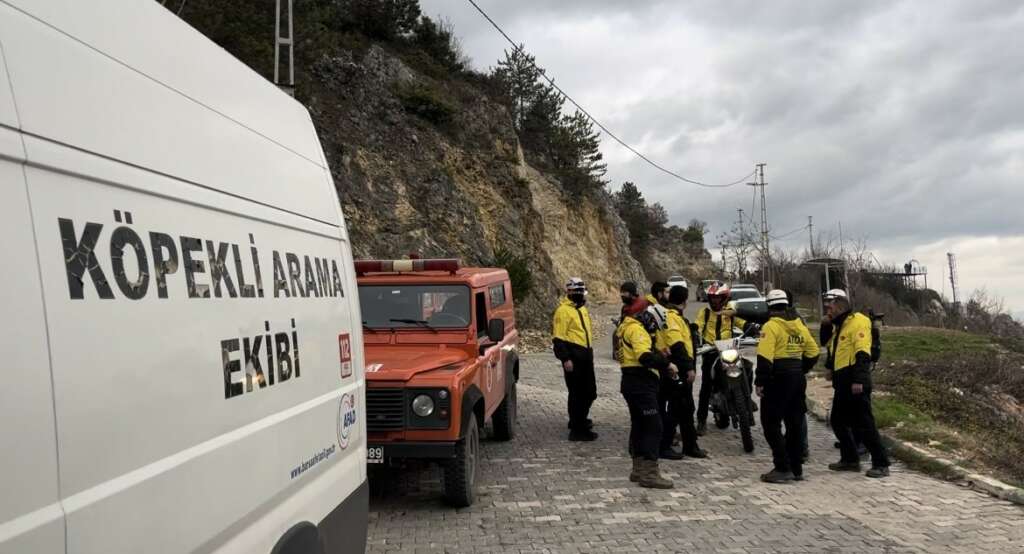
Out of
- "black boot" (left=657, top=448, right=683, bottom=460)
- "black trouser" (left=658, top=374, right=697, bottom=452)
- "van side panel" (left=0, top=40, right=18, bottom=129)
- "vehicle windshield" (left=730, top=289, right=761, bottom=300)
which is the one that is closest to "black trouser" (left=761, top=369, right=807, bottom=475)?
"black trouser" (left=658, top=374, right=697, bottom=452)

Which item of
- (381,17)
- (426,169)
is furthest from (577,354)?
(381,17)

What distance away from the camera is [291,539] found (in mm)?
2838

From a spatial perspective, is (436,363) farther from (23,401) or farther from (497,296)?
(23,401)

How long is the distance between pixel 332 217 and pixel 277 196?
2.32ft

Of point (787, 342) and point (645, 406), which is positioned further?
point (787, 342)

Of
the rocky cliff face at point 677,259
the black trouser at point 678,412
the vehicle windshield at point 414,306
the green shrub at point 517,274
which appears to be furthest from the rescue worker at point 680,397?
the rocky cliff face at point 677,259

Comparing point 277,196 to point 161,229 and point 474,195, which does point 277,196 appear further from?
point 474,195

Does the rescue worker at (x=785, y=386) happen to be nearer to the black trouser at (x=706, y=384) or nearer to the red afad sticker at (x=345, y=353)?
the black trouser at (x=706, y=384)

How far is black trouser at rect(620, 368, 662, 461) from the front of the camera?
23.0ft

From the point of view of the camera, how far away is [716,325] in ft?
30.7

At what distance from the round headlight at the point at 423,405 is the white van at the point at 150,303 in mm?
2615

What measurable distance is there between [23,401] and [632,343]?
5762 millimetres

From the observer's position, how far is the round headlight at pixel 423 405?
6016mm

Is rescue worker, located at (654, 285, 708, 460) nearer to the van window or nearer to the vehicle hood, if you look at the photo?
the van window
